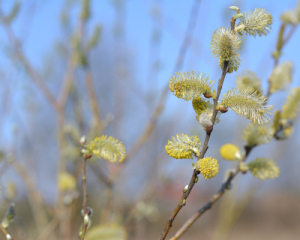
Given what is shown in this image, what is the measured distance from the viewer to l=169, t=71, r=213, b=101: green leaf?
583mm

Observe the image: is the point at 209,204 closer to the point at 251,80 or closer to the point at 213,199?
the point at 213,199

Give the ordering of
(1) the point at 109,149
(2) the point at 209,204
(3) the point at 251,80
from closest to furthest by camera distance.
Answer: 1. (1) the point at 109,149
2. (2) the point at 209,204
3. (3) the point at 251,80

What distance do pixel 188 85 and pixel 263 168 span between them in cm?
39

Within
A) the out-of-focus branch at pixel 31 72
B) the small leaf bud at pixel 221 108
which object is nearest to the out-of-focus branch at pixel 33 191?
the out-of-focus branch at pixel 31 72

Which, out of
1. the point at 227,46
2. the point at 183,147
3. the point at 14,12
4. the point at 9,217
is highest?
the point at 14,12

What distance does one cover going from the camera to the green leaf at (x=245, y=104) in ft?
1.91

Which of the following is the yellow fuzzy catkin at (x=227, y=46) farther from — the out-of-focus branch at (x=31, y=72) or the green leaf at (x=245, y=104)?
the out-of-focus branch at (x=31, y=72)

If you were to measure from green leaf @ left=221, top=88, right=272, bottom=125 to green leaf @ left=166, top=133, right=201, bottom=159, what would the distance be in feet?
0.30

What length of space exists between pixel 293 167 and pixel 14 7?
11578 mm

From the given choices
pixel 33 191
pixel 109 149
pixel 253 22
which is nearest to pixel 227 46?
pixel 253 22

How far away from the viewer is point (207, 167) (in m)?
0.56

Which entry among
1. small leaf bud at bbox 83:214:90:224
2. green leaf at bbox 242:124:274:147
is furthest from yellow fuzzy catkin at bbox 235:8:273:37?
small leaf bud at bbox 83:214:90:224

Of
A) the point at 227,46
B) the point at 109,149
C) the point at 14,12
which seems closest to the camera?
the point at 227,46

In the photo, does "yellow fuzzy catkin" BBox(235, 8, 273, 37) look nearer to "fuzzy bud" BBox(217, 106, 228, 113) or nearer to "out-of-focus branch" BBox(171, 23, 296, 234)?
"fuzzy bud" BBox(217, 106, 228, 113)
